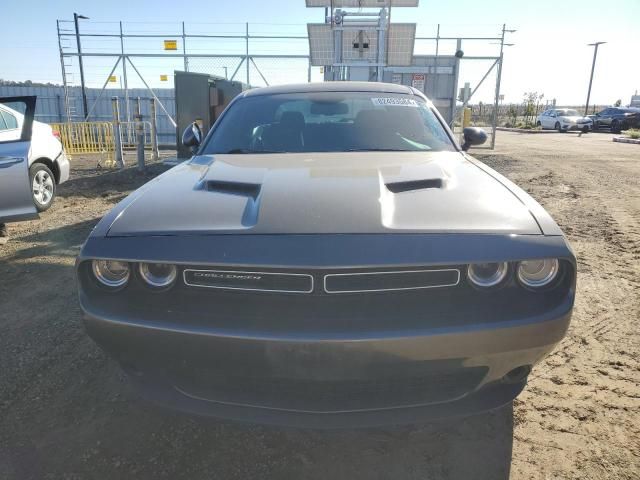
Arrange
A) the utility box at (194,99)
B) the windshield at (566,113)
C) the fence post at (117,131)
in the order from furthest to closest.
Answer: the windshield at (566,113), the fence post at (117,131), the utility box at (194,99)

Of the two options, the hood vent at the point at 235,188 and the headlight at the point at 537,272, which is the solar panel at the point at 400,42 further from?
the headlight at the point at 537,272

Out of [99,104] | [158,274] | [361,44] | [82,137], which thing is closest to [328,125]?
[158,274]

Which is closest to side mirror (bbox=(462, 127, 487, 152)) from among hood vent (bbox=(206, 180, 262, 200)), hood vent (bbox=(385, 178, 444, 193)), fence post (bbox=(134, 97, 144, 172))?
hood vent (bbox=(385, 178, 444, 193))

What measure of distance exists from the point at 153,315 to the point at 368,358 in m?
0.82

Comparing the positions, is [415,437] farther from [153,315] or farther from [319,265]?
[153,315]

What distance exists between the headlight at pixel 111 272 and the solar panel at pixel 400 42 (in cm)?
1061

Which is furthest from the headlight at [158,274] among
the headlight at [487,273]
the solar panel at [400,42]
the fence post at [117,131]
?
the solar panel at [400,42]

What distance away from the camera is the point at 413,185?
7.08 feet

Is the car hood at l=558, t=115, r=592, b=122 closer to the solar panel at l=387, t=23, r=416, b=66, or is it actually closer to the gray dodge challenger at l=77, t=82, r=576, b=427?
the solar panel at l=387, t=23, r=416, b=66

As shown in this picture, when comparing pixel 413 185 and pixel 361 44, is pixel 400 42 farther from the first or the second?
pixel 413 185

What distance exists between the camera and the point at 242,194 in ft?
6.95

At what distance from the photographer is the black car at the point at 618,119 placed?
29938 millimetres

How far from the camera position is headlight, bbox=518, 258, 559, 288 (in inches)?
71.5

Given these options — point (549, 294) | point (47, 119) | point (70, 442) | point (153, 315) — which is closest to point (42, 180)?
point (70, 442)
